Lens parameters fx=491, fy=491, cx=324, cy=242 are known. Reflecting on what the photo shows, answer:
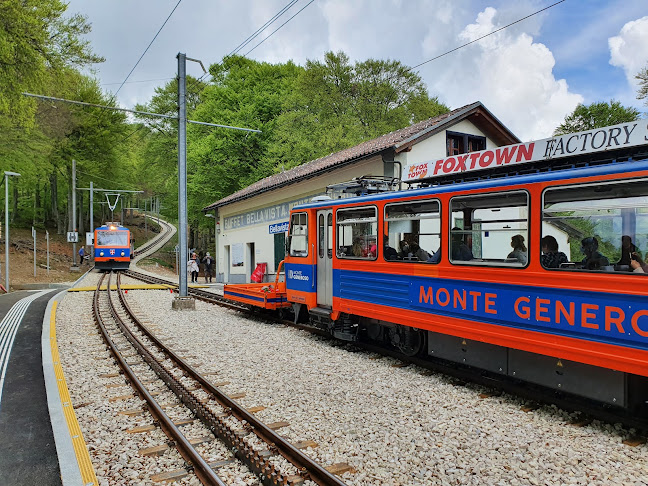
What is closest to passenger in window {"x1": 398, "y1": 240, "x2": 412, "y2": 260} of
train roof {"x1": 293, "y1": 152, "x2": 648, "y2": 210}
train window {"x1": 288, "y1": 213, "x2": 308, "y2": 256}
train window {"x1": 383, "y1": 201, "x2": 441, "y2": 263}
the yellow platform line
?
train window {"x1": 383, "y1": 201, "x2": 441, "y2": 263}

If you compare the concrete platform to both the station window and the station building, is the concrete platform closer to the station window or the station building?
the station building

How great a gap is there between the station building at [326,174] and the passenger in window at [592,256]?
415 centimetres

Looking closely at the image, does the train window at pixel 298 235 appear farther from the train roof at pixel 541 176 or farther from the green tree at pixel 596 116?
the green tree at pixel 596 116

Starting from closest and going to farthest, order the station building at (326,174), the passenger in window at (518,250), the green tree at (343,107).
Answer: the passenger in window at (518,250)
the station building at (326,174)
the green tree at (343,107)

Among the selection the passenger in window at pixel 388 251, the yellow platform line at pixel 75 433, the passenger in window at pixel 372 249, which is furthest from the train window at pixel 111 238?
the passenger in window at pixel 388 251

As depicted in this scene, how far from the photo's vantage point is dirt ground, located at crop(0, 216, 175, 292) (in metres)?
26.3

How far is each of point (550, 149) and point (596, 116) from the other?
34.4 metres

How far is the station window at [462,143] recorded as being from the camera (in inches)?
635

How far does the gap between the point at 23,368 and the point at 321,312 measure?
5202 mm

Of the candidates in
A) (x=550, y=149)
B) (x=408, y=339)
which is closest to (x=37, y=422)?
(x=408, y=339)

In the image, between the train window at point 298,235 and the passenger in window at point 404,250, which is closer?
the passenger in window at point 404,250

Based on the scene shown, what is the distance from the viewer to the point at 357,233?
8984 millimetres

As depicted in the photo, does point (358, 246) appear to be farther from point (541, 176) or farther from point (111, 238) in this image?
point (111, 238)

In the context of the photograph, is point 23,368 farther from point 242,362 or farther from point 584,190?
point 584,190
